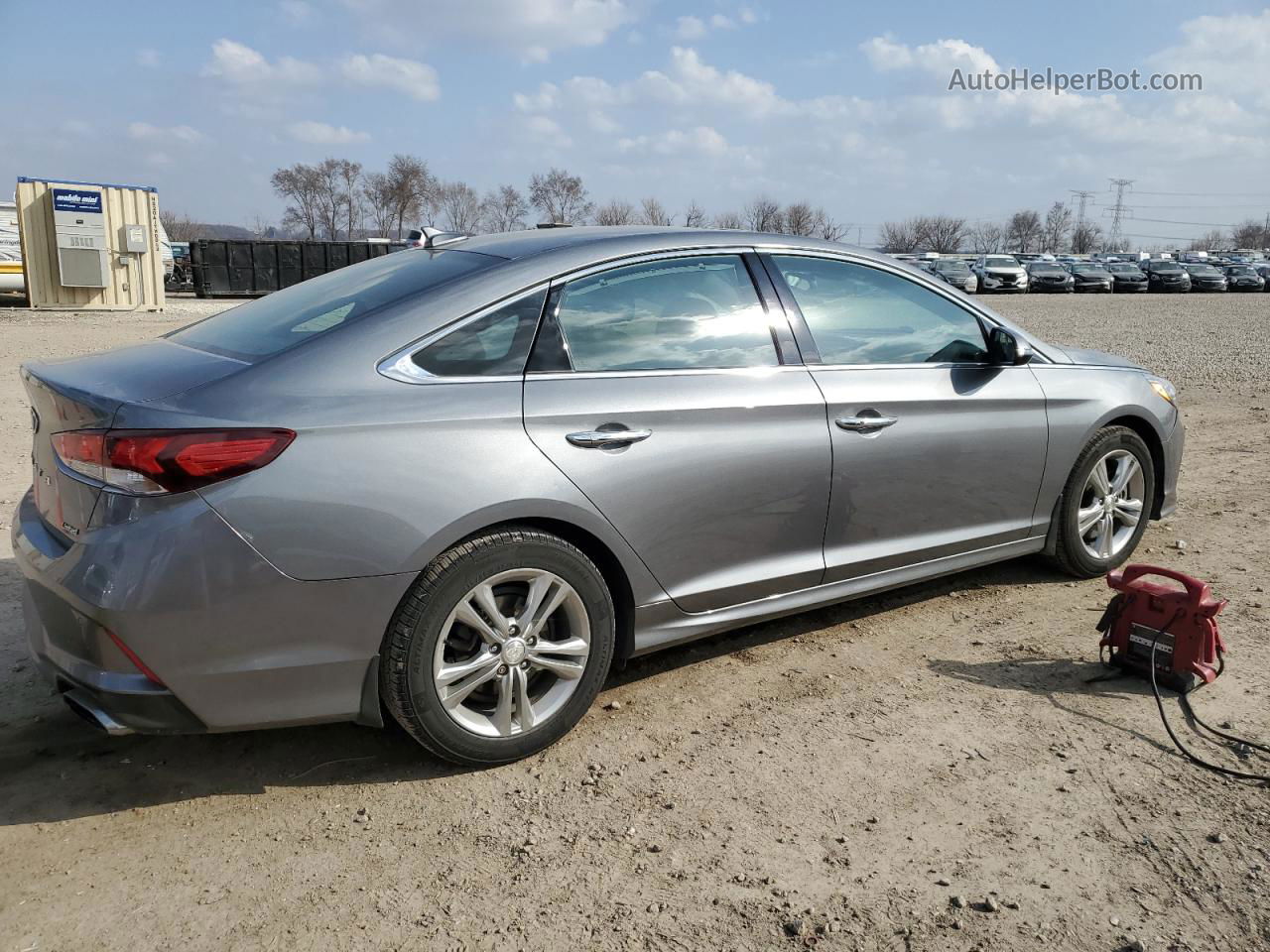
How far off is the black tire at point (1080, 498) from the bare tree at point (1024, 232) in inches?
4649

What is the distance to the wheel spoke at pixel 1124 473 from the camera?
491cm

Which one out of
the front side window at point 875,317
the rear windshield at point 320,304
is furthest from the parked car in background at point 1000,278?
the rear windshield at point 320,304

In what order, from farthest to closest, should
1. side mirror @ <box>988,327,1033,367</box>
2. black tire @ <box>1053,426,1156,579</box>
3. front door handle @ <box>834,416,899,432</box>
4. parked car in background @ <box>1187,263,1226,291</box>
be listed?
parked car in background @ <box>1187,263,1226,291</box> → black tire @ <box>1053,426,1156,579</box> → side mirror @ <box>988,327,1033,367</box> → front door handle @ <box>834,416,899,432</box>

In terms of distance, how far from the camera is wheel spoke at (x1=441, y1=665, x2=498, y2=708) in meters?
3.04

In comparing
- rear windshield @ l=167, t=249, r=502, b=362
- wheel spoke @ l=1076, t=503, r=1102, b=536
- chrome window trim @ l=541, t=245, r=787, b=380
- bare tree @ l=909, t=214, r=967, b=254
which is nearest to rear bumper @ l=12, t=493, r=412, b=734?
rear windshield @ l=167, t=249, r=502, b=362

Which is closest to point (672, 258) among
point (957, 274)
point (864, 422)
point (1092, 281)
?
point (864, 422)

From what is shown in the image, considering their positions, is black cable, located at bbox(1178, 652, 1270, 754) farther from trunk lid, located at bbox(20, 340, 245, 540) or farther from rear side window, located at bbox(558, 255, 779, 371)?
trunk lid, located at bbox(20, 340, 245, 540)

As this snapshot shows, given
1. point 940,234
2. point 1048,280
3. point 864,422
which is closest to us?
point 864,422

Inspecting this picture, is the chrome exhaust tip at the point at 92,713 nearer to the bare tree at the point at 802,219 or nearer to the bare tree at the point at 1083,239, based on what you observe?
the bare tree at the point at 802,219

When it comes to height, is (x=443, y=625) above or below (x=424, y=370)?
below

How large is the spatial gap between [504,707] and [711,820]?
2.34 feet

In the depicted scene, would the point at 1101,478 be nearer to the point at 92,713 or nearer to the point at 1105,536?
the point at 1105,536

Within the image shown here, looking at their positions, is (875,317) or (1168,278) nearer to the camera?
(875,317)

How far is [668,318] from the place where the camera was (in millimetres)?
3578
